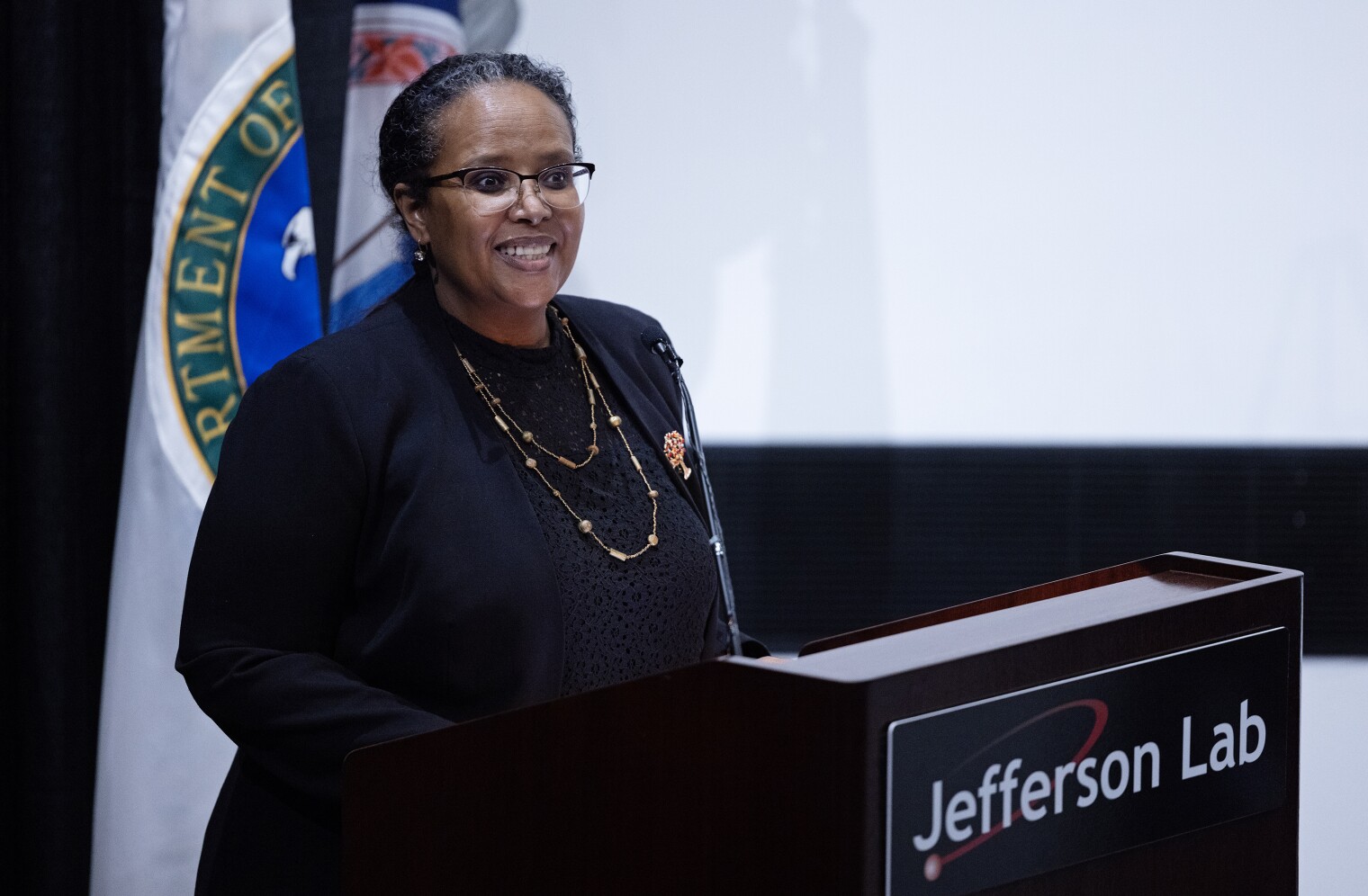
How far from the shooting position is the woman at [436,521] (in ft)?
4.10

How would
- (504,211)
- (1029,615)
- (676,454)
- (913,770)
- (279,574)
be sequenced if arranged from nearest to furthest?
(913,770) < (1029,615) < (279,574) < (504,211) < (676,454)

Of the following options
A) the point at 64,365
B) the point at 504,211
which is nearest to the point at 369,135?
the point at 64,365

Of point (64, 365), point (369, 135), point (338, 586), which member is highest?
point (369, 135)

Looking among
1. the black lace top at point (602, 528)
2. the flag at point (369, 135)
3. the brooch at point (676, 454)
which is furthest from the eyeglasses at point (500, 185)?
the flag at point (369, 135)

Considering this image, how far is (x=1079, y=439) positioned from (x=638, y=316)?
1923mm

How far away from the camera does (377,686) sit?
1.30 metres

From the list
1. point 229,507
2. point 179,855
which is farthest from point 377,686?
point 179,855

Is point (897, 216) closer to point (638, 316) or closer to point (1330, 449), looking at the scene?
point (1330, 449)

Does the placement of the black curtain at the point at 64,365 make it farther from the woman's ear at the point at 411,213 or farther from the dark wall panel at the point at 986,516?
the dark wall panel at the point at 986,516

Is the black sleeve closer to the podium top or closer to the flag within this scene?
the podium top

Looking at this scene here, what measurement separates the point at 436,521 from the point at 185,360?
1182mm

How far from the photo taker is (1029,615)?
1028 mm

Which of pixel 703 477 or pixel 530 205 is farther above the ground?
pixel 530 205

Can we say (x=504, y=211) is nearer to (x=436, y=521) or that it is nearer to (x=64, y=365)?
(x=436, y=521)
